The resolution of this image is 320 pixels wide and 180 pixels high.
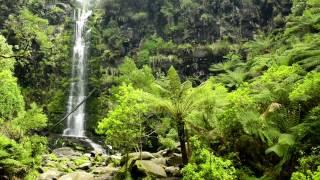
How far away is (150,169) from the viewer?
50.2 feet

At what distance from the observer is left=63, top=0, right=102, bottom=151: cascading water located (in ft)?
121

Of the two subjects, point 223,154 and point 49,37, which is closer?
point 223,154

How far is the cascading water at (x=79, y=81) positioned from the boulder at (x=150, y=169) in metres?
→ 16.8

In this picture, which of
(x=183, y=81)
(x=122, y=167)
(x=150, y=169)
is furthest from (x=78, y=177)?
(x=183, y=81)

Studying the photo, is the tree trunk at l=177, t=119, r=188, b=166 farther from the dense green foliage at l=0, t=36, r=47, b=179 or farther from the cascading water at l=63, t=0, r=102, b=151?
the cascading water at l=63, t=0, r=102, b=151

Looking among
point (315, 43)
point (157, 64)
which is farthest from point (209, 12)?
point (315, 43)

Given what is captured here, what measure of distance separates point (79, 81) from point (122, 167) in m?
25.7

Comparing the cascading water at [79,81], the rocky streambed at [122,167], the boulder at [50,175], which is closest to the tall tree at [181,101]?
the rocky streambed at [122,167]

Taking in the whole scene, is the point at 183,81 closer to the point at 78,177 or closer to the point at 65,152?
the point at 65,152

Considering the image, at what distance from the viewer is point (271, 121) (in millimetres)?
11297

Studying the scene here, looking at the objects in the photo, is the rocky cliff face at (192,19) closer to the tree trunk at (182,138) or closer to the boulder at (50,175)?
the boulder at (50,175)

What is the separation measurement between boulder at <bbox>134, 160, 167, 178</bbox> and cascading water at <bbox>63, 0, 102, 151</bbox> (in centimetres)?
1677

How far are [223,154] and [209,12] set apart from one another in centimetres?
3242

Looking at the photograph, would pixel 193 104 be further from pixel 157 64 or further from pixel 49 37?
pixel 49 37
